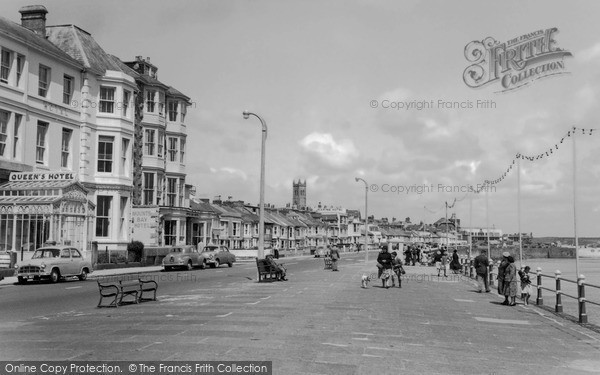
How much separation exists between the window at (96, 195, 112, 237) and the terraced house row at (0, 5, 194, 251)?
0.07 m

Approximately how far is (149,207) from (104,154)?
586 centimetres

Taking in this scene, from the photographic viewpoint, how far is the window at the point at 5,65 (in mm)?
31984

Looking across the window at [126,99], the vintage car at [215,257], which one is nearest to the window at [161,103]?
the window at [126,99]

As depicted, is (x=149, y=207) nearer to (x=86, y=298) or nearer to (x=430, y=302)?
(x=86, y=298)

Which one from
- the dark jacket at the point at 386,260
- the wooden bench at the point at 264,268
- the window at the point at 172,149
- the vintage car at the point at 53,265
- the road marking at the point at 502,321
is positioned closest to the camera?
the road marking at the point at 502,321

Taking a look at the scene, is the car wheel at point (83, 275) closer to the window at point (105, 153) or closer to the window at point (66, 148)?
the window at point (66, 148)


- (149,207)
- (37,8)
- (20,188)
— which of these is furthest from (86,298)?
(37,8)

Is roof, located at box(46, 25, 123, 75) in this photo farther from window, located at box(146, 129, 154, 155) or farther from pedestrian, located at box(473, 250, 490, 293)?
pedestrian, located at box(473, 250, 490, 293)

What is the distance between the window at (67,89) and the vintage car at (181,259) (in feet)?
38.3

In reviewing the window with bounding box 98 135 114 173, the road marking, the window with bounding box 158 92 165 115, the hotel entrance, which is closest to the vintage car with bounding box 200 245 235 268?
the window with bounding box 98 135 114 173

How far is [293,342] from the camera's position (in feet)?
33.3

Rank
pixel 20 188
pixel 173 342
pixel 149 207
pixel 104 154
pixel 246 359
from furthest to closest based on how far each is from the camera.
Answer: pixel 149 207
pixel 104 154
pixel 20 188
pixel 173 342
pixel 246 359

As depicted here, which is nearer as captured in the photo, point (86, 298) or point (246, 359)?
point (246, 359)

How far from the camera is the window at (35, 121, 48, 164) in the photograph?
3509 centimetres
